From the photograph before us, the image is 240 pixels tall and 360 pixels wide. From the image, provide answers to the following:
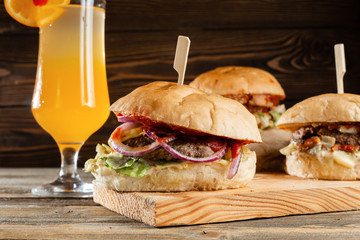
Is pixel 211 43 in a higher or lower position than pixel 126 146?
higher

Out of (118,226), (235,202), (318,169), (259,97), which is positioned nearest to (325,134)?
(318,169)

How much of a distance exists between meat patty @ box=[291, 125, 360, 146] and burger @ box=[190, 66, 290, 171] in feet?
0.85

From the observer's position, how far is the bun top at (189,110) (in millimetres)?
1869

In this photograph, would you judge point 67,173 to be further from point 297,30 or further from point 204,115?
point 297,30

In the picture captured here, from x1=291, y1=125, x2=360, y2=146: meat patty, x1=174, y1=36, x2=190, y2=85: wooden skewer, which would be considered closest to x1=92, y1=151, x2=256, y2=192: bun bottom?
x1=174, y1=36, x2=190, y2=85: wooden skewer

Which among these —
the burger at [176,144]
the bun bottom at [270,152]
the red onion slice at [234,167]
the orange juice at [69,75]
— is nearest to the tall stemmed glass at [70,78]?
the orange juice at [69,75]

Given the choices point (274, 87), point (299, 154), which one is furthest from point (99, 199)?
point (274, 87)

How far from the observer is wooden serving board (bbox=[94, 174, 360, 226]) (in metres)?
1.74

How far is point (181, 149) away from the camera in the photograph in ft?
6.35

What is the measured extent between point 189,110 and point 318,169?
87 centimetres

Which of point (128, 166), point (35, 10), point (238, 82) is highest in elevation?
point (35, 10)

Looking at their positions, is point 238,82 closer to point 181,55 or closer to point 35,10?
point 181,55

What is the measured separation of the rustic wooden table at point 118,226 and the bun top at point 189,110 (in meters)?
0.36

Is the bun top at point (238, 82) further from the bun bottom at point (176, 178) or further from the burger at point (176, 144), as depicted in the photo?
the bun bottom at point (176, 178)
